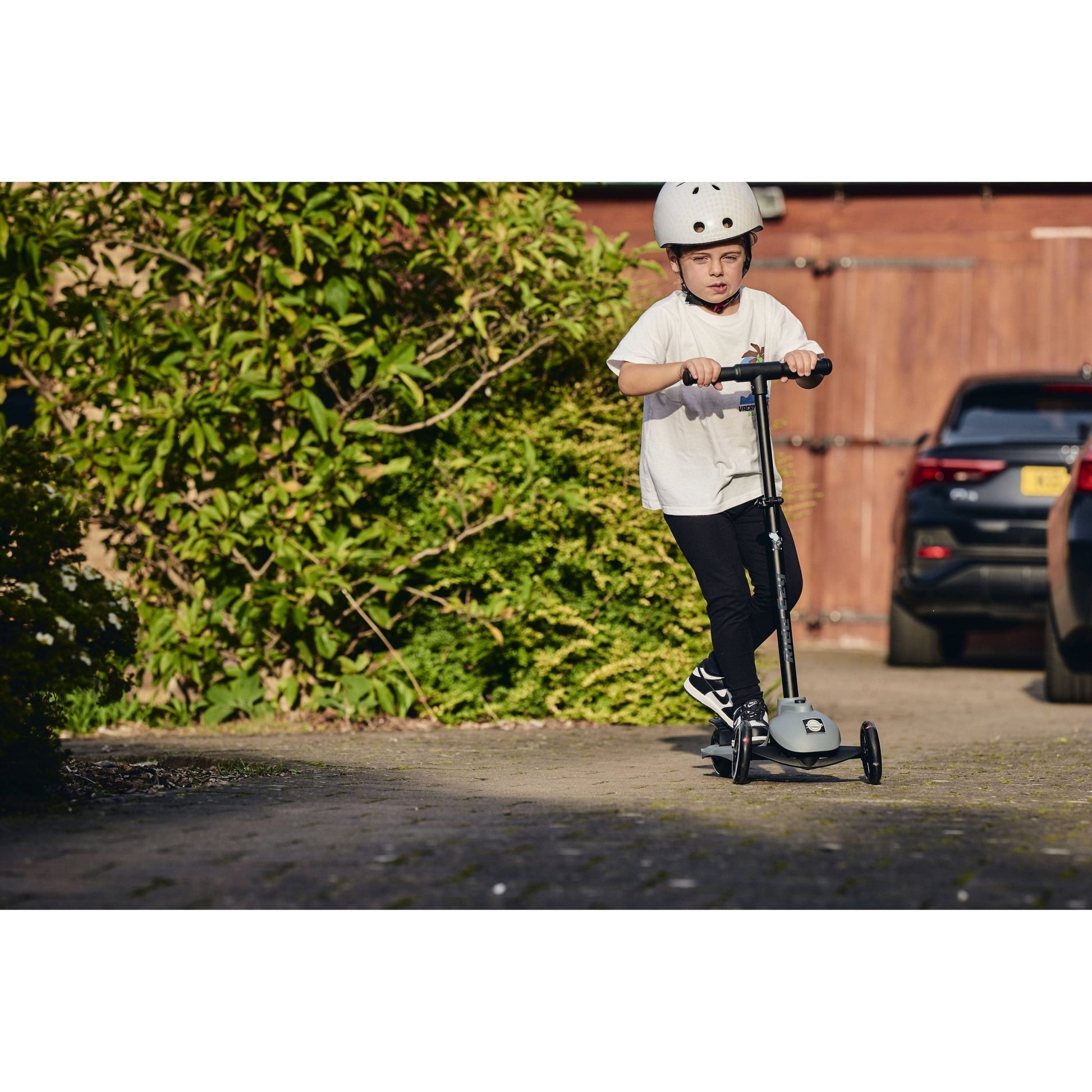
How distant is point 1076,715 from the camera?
Answer: 25.8ft

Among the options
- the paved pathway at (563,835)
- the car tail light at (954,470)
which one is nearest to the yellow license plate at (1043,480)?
the car tail light at (954,470)

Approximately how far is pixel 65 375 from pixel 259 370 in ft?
3.10

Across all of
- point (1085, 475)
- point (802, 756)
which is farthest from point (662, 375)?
point (1085, 475)

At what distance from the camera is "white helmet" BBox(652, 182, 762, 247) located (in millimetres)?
5223

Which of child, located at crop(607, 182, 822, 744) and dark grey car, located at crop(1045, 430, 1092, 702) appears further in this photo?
dark grey car, located at crop(1045, 430, 1092, 702)

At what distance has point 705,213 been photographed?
5.22m

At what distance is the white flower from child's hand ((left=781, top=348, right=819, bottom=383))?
7.59ft

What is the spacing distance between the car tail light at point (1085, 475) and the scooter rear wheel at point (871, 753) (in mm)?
2751

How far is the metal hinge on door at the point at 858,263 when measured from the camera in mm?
12195

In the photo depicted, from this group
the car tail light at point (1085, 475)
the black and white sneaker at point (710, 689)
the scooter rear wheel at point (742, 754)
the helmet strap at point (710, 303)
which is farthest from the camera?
the car tail light at point (1085, 475)

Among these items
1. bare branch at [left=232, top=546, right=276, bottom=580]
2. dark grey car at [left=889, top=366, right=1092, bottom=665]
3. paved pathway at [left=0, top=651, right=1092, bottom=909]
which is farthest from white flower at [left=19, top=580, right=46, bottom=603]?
dark grey car at [left=889, top=366, right=1092, bottom=665]

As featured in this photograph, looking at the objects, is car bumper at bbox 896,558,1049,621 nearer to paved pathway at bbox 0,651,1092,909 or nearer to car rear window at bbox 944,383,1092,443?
car rear window at bbox 944,383,1092,443

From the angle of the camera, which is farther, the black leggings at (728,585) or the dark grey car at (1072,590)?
the dark grey car at (1072,590)

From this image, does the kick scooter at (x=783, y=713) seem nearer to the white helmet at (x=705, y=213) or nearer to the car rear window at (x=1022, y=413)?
the white helmet at (x=705, y=213)
